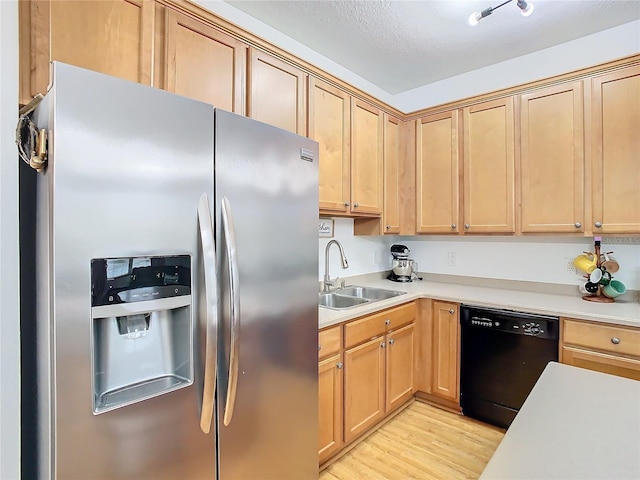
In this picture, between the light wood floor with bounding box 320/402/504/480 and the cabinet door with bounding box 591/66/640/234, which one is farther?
the cabinet door with bounding box 591/66/640/234

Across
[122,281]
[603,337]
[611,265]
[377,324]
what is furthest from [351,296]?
[122,281]

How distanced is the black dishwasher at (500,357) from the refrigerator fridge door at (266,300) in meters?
1.32

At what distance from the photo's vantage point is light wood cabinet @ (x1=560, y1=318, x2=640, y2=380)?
5.98ft

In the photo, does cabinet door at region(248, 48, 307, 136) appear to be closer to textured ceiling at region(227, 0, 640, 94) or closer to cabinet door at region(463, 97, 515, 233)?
textured ceiling at region(227, 0, 640, 94)

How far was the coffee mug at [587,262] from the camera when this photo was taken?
90.2 inches

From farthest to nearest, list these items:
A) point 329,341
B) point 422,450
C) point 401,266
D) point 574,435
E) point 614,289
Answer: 1. point 401,266
2. point 614,289
3. point 422,450
4. point 329,341
5. point 574,435

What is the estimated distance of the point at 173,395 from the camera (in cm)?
103

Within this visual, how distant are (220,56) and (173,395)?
145cm

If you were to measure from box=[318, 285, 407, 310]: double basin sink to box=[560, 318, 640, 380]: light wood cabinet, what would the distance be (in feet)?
3.34

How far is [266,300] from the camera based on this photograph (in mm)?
1300

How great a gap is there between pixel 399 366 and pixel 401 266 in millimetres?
923

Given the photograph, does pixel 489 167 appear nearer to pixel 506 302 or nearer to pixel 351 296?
pixel 506 302

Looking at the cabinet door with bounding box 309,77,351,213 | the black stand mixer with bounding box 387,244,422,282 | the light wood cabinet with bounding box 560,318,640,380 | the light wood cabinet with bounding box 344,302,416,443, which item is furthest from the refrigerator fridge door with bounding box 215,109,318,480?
the black stand mixer with bounding box 387,244,422,282

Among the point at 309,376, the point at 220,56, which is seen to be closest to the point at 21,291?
the point at 309,376
